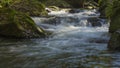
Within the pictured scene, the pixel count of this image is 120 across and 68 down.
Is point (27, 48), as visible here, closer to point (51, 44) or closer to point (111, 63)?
point (51, 44)

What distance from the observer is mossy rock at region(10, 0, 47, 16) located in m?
21.1

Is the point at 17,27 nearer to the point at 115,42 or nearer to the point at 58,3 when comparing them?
the point at 115,42

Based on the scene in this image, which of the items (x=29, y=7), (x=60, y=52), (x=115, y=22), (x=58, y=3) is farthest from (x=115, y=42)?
(x=58, y=3)

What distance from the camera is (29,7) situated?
2130cm

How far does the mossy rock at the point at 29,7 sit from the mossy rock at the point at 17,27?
7635 mm

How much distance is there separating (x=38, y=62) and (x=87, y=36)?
17.1 feet

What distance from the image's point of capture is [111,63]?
25.6ft

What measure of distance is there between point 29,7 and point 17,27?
29.8 ft

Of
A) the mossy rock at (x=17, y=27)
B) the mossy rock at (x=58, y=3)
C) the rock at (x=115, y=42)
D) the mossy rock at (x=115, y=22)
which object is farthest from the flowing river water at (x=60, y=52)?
the mossy rock at (x=58, y=3)

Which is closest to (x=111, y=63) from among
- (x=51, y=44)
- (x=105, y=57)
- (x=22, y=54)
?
(x=105, y=57)

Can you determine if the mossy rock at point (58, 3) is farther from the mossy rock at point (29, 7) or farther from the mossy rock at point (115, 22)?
the mossy rock at point (115, 22)

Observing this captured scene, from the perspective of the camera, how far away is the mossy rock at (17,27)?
12320 mm

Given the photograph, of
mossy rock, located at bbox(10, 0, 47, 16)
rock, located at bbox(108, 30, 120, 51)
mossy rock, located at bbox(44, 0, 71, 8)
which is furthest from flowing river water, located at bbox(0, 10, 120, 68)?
mossy rock, located at bbox(44, 0, 71, 8)

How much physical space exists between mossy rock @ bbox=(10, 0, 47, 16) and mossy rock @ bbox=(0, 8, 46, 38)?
7.64 m
